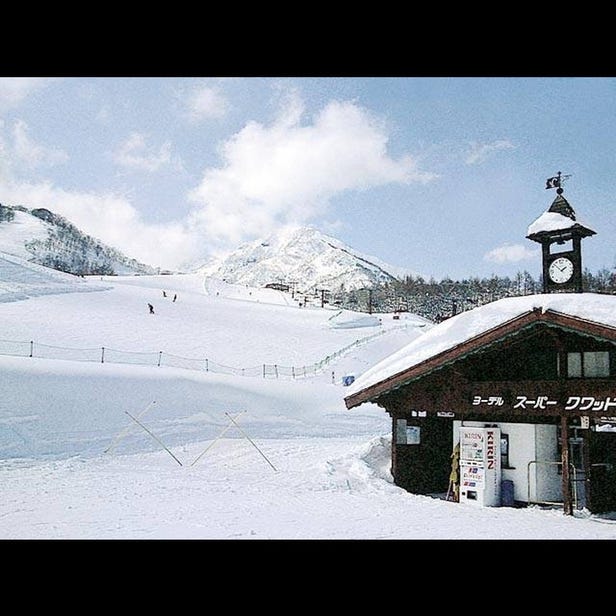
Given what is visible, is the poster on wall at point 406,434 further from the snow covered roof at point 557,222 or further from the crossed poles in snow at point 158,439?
the snow covered roof at point 557,222

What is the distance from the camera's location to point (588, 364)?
1007 cm

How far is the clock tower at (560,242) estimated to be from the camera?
10953 millimetres

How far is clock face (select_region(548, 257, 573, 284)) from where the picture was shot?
11023 mm

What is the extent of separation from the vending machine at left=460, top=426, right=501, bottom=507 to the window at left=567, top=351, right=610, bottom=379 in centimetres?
154

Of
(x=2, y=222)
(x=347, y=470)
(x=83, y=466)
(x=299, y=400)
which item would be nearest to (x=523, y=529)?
(x=347, y=470)

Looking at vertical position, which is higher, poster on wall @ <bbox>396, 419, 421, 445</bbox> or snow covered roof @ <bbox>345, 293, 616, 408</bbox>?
snow covered roof @ <bbox>345, 293, 616, 408</bbox>

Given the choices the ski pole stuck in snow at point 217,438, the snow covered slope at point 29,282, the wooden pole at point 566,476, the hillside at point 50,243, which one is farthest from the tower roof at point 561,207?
the hillside at point 50,243

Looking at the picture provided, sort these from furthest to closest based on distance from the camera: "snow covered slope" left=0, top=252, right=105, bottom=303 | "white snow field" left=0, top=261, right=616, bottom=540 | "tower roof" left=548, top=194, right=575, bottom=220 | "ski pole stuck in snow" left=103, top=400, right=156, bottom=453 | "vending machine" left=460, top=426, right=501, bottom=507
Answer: "snow covered slope" left=0, top=252, right=105, bottom=303, "ski pole stuck in snow" left=103, top=400, right=156, bottom=453, "tower roof" left=548, top=194, right=575, bottom=220, "vending machine" left=460, top=426, right=501, bottom=507, "white snow field" left=0, top=261, right=616, bottom=540

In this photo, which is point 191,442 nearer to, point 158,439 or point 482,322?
point 158,439

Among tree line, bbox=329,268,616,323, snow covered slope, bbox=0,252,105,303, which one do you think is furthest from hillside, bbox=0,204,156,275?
tree line, bbox=329,268,616,323

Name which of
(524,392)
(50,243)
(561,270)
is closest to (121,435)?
(524,392)

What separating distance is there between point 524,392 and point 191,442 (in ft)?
29.2

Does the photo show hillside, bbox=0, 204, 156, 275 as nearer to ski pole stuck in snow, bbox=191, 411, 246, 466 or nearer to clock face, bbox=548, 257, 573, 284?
ski pole stuck in snow, bbox=191, 411, 246, 466
